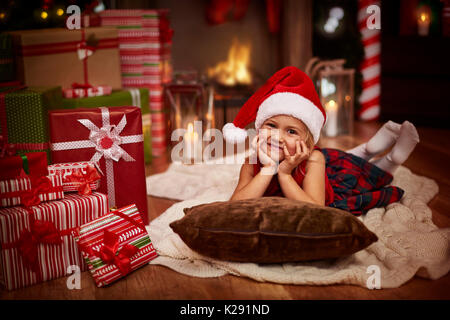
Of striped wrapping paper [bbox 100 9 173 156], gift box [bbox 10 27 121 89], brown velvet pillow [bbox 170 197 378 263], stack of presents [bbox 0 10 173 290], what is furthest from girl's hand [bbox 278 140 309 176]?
striped wrapping paper [bbox 100 9 173 156]

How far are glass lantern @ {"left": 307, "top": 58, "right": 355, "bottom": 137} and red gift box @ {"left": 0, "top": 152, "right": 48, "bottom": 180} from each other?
2.14 metres

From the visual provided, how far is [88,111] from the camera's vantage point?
1.68 meters

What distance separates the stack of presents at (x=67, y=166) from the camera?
138 cm

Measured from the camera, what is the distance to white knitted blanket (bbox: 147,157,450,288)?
4.49ft

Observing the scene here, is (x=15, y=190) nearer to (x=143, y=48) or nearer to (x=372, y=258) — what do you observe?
(x=372, y=258)

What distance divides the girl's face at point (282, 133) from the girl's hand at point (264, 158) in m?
0.01

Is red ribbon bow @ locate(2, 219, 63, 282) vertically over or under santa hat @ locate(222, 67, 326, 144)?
under

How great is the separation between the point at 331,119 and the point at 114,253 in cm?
224

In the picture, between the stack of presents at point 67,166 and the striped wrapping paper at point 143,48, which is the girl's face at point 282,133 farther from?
A: the striped wrapping paper at point 143,48

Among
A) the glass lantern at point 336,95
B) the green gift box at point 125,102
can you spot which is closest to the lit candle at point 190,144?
the green gift box at point 125,102

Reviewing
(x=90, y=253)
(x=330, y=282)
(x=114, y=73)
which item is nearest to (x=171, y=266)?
(x=90, y=253)

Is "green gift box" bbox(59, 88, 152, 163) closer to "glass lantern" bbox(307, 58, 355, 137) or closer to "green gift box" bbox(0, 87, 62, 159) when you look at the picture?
"green gift box" bbox(0, 87, 62, 159)
